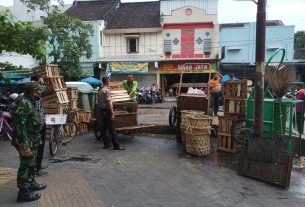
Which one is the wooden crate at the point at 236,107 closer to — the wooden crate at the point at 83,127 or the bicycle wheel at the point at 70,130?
the bicycle wheel at the point at 70,130

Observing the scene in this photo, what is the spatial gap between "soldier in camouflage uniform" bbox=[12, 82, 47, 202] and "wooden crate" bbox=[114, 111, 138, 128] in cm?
437

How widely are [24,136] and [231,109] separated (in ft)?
17.1

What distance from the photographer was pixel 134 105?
378 inches

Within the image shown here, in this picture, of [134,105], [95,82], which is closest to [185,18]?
[95,82]

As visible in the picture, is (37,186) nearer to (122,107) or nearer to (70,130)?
(122,107)

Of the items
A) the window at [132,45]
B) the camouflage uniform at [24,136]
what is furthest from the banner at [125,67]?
the camouflage uniform at [24,136]

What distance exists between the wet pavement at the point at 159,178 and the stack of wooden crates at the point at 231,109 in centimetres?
30

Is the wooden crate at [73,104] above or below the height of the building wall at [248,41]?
below

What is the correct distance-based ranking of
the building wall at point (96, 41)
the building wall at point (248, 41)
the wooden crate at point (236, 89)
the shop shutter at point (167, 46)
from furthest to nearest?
the building wall at point (248, 41)
the shop shutter at point (167, 46)
the building wall at point (96, 41)
the wooden crate at point (236, 89)

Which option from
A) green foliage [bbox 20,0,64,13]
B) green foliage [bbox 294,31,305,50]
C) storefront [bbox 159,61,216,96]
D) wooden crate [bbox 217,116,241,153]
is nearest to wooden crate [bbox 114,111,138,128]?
wooden crate [bbox 217,116,241,153]

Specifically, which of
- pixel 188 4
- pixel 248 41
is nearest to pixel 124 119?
pixel 188 4

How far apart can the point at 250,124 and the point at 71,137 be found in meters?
4.86

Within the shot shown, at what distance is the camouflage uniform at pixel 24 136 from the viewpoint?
459 cm

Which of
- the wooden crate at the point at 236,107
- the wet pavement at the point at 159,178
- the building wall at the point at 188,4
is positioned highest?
the building wall at the point at 188,4
